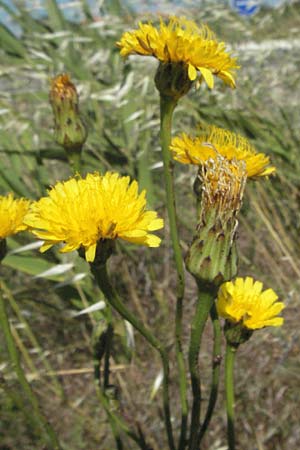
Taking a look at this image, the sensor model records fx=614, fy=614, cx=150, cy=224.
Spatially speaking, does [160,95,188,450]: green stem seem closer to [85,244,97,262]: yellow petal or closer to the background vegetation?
[85,244,97,262]: yellow petal

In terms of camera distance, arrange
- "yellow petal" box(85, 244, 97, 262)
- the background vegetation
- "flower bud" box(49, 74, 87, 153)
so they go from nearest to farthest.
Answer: "yellow petal" box(85, 244, 97, 262) < "flower bud" box(49, 74, 87, 153) < the background vegetation

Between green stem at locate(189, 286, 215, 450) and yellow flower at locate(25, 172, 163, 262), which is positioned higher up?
yellow flower at locate(25, 172, 163, 262)

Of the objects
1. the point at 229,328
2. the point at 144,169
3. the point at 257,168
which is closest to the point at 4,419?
the point at 144,169

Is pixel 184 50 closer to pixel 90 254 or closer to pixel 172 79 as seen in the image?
pixel 172 79

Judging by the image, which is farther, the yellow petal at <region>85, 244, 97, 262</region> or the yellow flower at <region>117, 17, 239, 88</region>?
the yellow flower at <region>117, 17, 239, 88</region>

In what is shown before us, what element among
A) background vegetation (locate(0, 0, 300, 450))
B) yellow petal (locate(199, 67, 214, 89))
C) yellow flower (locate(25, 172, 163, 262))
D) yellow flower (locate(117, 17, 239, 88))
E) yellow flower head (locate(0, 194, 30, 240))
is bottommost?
background vegetation (locate(0, 0, 300, 450))

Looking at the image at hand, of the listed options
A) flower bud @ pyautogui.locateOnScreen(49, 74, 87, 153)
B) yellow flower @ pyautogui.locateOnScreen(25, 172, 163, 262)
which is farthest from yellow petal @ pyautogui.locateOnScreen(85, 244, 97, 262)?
flower bud @ pyautogui.locateOnScreen(49, 74, 87, 153)

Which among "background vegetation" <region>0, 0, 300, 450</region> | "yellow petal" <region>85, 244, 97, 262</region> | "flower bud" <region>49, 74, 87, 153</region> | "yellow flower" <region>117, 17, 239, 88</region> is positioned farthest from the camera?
"background vegetation" <region>0, 0, 300, 450</region>
